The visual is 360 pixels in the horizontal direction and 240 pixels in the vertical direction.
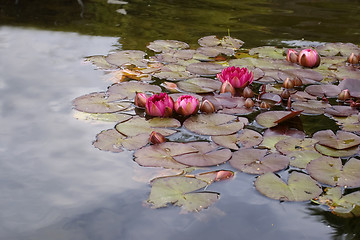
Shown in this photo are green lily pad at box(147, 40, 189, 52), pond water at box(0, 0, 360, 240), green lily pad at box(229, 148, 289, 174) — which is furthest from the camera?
green lily pad at box(147, 40, 189, 52)

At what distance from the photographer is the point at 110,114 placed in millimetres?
1730

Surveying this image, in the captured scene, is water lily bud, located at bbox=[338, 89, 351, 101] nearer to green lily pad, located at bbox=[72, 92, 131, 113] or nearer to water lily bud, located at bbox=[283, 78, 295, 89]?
water lily bud, located at bbox=[283, 78, 295, 89]

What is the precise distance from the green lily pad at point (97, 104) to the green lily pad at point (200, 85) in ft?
1.04

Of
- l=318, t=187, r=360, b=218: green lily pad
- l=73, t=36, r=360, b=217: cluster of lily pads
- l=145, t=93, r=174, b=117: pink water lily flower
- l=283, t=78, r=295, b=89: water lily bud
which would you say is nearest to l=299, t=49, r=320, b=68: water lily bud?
l=73, t=36, r=360, b=217: cluster of lily pads

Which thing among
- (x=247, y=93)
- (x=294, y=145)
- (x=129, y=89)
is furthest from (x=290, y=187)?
(x=129, y=89)

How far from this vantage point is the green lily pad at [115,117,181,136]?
159 centimetres

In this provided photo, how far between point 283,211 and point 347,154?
0.42 meters

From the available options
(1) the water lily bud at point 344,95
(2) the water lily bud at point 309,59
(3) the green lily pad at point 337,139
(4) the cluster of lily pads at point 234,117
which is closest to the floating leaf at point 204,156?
(4) the cluster of lily pads at point 234,117

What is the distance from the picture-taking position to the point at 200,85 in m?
2.05

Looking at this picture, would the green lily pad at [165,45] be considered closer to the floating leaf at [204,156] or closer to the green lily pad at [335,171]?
the floating leaf at [204,156]

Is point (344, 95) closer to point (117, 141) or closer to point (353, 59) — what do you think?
point (353, 59)

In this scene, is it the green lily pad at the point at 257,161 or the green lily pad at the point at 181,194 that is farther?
the green lily pad at the point at 257,161

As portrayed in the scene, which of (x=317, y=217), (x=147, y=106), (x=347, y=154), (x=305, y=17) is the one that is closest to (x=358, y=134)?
(x=347, y=154)

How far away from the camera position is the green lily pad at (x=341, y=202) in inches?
46.6
